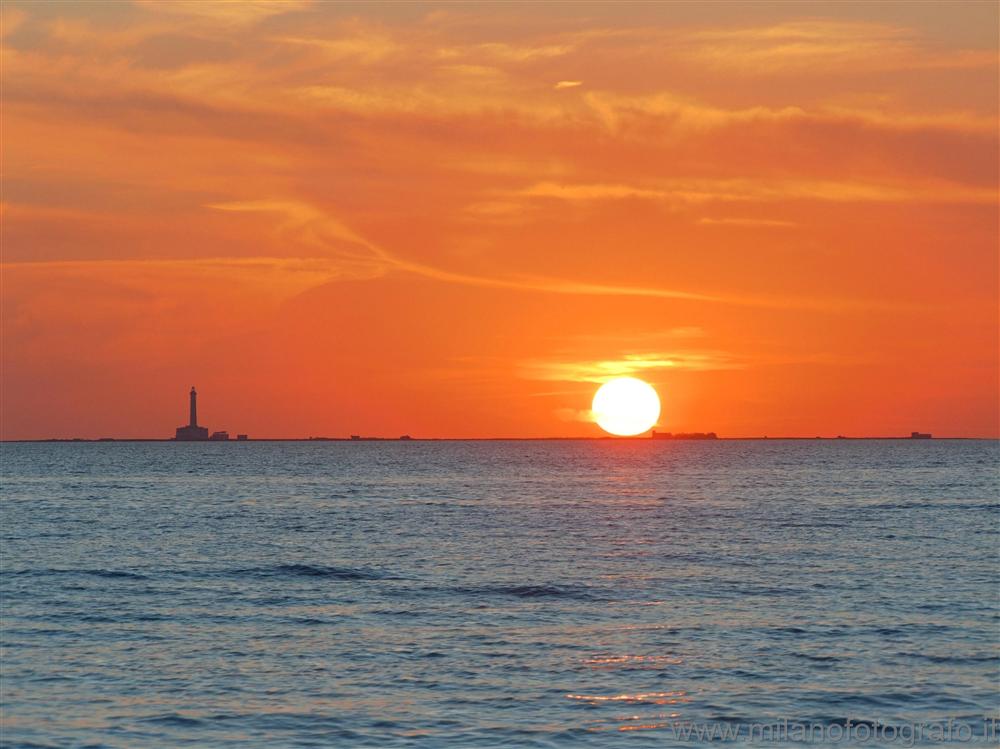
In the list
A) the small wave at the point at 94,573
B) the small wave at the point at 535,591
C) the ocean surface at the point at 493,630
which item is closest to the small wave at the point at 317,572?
the ocean surface at the point at 493,630

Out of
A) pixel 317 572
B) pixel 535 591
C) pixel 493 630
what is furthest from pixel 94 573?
pixel 493 630

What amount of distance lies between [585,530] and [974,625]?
41.5 m

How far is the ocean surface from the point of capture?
1081 inches

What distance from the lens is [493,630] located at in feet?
127

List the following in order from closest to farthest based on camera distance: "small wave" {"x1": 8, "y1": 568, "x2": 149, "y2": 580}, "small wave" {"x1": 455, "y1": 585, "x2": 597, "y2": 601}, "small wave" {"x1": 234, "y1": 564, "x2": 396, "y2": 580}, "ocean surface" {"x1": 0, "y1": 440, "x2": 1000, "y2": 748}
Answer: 1. "ocean surface" {"x1": 0, "y1": 440, "x2": 1000, "y2": 748}
2. "small wave" {"x1": 455, "y1": 585, "x2": 597, "y2": 601}
3. "small wave" {"x1": 8, "y1": 568, "x2": 149, "y2": 580}
4. "small wave" {"x1": 234, "y1": 564, "x2": 396, "y2": 580}

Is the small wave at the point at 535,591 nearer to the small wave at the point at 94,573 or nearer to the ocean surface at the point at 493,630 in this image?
the ocean surface at the point at 493,630

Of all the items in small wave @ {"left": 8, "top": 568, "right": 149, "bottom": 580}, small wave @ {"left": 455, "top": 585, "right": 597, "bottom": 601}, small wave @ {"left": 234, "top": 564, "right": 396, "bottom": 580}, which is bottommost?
small wave @ {"left": 234, "top": 564, "right": 396, "bottom": 580}

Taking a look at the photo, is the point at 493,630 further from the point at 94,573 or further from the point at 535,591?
the point at 94,573

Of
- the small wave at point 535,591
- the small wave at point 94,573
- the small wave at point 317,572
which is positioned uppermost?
the small wave at point 535,591

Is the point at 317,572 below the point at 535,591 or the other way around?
below

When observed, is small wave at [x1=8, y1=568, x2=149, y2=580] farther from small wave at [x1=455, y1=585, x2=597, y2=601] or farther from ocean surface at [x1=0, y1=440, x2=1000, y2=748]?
→ small wave at [x1=455, y1=585, x2=597, y2=601]

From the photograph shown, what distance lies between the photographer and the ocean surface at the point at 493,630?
90.1ft

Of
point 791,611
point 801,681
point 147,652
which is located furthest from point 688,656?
point 147,652

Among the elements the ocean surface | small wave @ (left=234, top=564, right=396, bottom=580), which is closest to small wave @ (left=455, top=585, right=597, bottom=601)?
the ocean surface
